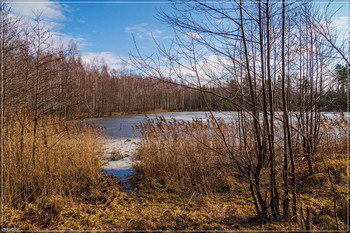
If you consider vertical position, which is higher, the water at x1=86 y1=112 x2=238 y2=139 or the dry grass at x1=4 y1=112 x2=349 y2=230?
the water at x1=86 y1=112 x2=238 y2=139

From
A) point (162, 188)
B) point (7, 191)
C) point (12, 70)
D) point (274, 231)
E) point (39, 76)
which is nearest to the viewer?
Result: point (274, 231)

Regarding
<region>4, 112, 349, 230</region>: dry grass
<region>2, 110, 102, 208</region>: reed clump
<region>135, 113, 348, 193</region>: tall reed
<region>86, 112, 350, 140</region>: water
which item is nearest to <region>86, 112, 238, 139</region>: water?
<region>86, 112, 350, 140</region>: water

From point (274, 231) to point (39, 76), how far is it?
4.24m

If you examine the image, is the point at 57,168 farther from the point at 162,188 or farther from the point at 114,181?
the point at 162,188

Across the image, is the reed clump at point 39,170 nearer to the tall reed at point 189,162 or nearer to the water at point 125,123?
the tall reed at point 189,162

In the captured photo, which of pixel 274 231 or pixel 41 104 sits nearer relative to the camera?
pixel 274 231

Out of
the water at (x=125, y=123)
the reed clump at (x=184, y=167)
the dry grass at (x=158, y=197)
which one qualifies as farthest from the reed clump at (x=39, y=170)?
the water at (x=125, y=123)

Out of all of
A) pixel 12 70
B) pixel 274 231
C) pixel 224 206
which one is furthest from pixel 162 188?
pixel 12 70

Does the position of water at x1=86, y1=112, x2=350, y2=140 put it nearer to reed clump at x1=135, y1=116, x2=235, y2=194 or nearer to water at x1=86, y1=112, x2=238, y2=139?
water at x1=86, y1=112, x2=238, y2=139

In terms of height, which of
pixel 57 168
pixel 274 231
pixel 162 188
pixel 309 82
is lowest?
pixel 162 188

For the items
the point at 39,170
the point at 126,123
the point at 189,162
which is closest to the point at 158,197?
the point at 189,162

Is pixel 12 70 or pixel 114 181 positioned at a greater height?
pixel 12 70

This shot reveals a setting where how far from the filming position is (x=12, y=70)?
11.3 ft

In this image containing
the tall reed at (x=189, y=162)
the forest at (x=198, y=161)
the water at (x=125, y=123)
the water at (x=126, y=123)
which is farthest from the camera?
the water at (x=125, y=123)
